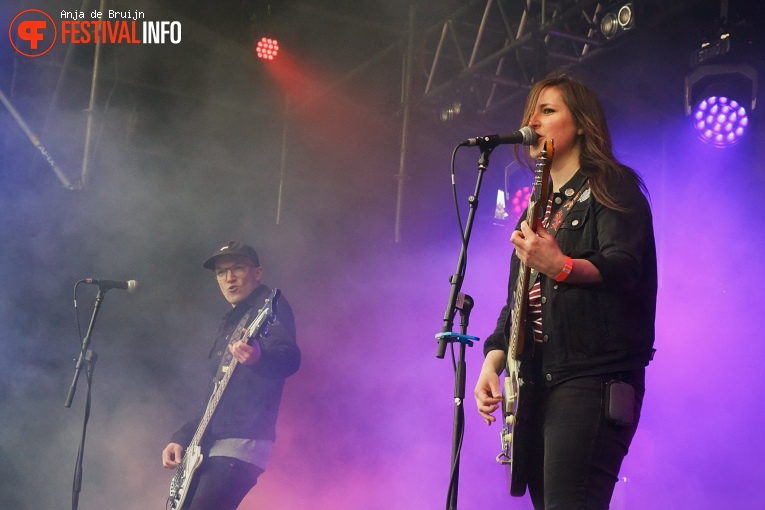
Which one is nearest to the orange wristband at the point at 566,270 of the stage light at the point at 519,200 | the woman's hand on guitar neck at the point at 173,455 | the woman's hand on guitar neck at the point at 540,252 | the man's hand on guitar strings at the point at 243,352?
the woman's hand on guitar neck at the point at 540,252

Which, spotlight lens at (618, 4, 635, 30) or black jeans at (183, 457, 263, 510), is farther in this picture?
spotlight lens at (618, 4, 635, 30)

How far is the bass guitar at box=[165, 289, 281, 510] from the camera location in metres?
4.66

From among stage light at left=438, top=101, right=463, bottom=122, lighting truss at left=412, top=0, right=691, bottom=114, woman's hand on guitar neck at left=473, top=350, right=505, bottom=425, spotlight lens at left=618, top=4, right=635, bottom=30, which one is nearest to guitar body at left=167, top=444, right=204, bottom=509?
woman's hand on guitar neck at left=473, top=350, right=505, bottom=425

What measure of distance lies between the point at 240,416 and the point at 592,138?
3076mm

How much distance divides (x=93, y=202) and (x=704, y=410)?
5755 mm

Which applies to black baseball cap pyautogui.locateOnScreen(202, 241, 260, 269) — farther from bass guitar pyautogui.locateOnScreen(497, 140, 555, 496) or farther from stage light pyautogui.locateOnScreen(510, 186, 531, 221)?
bass guitar pyautogui.locateOnScreen(497, 140, 555, 496)

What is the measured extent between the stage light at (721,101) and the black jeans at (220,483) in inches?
155

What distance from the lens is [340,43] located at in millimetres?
8078

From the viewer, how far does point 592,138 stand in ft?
7.73

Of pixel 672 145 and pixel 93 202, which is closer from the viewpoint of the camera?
pixel 672 145

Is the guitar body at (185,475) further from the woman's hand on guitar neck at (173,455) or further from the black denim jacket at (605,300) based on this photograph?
the black denim jacket at (605,300)

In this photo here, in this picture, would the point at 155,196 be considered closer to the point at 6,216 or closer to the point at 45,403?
the point at 6,216

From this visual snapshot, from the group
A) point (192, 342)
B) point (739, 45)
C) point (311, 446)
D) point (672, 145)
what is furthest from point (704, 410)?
point (192, 342)

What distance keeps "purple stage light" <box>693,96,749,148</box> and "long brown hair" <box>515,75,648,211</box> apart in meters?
3.34
